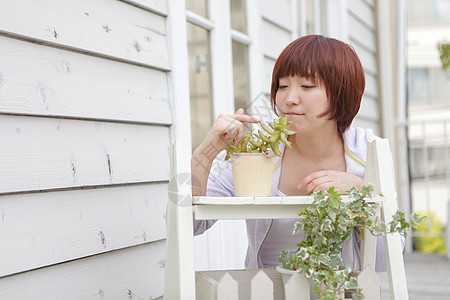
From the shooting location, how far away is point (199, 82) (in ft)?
6.88

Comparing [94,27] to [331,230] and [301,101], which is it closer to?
[301,101]

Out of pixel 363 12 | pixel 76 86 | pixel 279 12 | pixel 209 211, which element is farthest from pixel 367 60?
pixel 209 211

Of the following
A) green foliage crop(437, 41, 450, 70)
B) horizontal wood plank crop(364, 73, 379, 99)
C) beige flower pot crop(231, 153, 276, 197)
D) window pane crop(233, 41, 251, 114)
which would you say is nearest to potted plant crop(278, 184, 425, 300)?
beige flower pot crop(231, 153, 276, 197)

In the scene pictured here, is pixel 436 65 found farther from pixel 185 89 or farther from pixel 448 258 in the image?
pixel 185 89

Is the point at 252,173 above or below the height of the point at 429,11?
below

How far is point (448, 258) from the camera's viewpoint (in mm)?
4129

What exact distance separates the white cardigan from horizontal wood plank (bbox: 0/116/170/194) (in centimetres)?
27

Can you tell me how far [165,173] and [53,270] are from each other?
54cm

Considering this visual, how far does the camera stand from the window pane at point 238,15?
7.76 ft

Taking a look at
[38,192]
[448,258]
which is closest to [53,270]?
[38,192]

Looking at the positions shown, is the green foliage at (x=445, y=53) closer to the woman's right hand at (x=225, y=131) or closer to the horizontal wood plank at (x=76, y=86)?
the horizontal wood plank at (x=76, y=86)

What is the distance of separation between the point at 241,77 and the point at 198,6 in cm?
41

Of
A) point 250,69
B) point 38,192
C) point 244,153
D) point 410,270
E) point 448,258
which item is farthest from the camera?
point 448,258

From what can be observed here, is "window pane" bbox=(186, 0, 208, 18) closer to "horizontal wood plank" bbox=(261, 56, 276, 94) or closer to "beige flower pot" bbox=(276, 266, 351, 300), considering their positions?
"horizontal wood plank" bbox=(261, 56, 276, 94)
